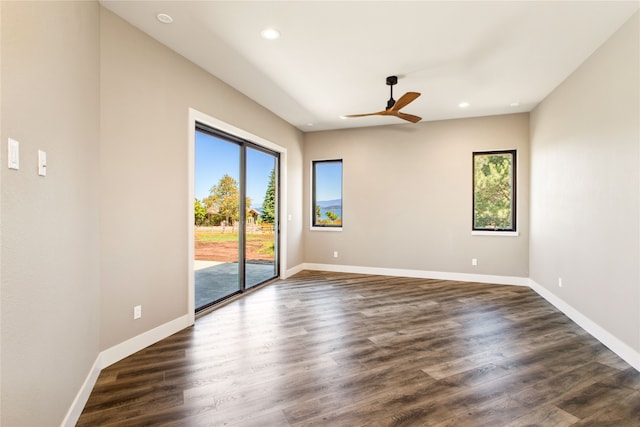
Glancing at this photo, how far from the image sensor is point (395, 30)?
112 inches

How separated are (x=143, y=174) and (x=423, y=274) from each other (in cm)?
477

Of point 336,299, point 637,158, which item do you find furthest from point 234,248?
point 637,158

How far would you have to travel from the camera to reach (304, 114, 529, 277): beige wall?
211 inches

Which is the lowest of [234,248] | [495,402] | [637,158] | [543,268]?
[495,402]

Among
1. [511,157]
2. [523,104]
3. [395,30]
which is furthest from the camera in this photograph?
[511,157]

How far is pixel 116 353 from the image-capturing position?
263 cm

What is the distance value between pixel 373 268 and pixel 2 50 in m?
5.66

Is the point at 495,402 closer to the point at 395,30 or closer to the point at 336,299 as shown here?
the point at 336,299

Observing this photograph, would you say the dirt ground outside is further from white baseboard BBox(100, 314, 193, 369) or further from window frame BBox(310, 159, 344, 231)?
window frame BBox(310, 159, 344, 231)

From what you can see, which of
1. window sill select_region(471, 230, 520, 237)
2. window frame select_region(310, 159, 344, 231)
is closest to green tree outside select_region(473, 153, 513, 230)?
window sill select_region(471, 230, 520, 237)

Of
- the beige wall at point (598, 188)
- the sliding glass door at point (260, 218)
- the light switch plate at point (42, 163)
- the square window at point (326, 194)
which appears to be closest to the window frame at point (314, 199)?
the square window at point (326, 194)

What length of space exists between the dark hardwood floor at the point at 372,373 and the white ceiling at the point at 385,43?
9.32 ft

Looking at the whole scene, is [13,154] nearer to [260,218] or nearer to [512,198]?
[260,218]

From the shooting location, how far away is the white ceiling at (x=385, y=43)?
2543 mm
